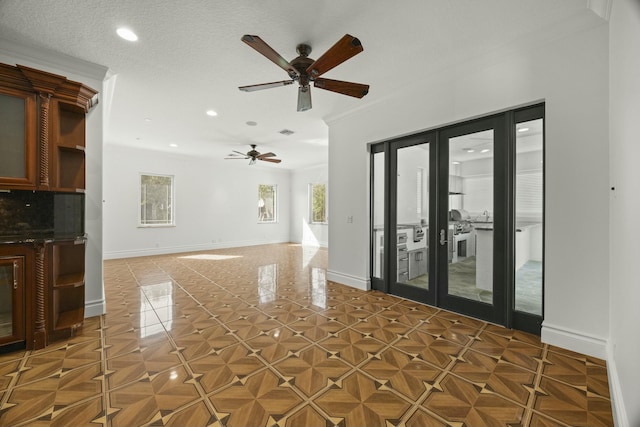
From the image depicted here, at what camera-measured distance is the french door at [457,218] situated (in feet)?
9.59

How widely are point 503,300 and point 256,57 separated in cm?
385

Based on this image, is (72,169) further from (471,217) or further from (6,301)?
(471,217)

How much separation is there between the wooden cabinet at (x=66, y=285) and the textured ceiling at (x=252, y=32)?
208 centimetres

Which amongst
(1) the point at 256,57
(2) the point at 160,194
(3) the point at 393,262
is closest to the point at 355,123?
(1) the point at 256,57

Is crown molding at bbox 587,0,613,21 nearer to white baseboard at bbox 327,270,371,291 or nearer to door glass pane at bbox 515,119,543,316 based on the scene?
door glass pane at bbox 515,119,543,316

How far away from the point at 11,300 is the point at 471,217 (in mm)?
4744

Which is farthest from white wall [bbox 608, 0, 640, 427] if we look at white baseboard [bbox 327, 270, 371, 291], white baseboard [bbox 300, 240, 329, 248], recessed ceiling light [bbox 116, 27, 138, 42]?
white baseboard [bbox 300, 240, 329, 248]

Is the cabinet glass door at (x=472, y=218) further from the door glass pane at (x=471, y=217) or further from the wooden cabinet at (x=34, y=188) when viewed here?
the wooden cabinet at (x=34, y=188)

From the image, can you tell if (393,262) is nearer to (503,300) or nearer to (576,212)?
(503,300)

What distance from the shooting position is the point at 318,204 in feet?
33.6

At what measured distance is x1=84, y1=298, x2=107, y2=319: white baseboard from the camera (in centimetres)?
323

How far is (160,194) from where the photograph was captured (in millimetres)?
8055

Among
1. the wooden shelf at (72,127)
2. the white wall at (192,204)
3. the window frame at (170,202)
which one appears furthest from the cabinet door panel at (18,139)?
the window frame at (170,202)

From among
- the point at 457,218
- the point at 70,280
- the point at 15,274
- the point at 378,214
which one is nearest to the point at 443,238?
the point at 457,218
